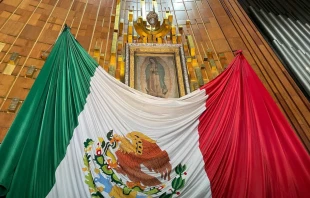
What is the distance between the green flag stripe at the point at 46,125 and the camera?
168 centimetres

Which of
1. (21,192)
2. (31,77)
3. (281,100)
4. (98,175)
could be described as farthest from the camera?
(281,100)

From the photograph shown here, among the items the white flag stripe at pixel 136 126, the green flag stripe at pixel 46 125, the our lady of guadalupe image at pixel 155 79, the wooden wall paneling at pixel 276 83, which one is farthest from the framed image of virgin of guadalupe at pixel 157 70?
the wooden wall paneling at pixel 276 83

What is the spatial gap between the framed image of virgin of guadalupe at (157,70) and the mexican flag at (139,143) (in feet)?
1.71

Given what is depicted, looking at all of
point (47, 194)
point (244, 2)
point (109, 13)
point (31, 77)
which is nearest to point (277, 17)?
point (244, 2)

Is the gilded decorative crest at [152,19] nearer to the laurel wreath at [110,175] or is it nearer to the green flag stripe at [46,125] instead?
the green flag stripe at [46,125]

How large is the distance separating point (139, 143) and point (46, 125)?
24.9 inches

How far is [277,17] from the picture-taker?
14.8ft

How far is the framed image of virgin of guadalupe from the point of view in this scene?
2.78 metres

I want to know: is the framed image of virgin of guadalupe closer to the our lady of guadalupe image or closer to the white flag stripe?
the our lady of guadalupe image

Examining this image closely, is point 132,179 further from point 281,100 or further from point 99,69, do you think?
point 281,100

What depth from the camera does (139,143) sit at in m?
2.01

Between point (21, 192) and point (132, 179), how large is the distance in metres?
0.66

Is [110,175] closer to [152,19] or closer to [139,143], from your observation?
[139,143]

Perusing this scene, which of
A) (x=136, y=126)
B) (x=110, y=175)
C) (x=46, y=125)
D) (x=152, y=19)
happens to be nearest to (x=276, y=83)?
(x=152, y=19)
